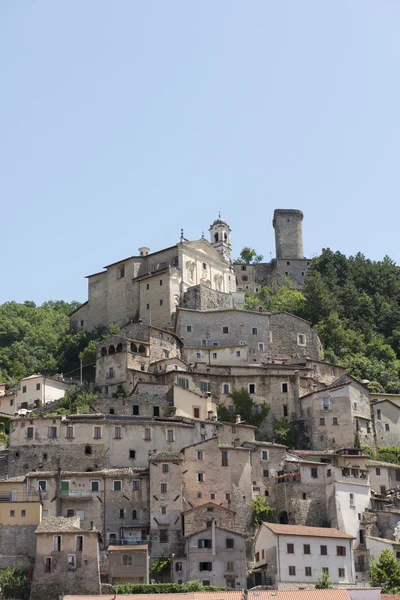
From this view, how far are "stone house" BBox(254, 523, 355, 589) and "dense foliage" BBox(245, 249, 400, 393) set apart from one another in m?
23.7

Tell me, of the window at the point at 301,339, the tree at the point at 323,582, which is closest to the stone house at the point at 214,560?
the tree at the point at 323,582

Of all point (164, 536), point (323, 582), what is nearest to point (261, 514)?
point (164, 536)

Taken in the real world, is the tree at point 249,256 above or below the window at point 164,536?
above

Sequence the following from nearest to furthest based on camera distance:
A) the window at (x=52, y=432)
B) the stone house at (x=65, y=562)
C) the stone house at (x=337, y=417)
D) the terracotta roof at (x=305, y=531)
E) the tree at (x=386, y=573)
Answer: the stone house at (x=65, y=562)
the tree at (x=386, y=573)
the terracotta roof at (x=305, y=531)
the window at (x=52, y=432)
the stone house at (x=337, y=417)

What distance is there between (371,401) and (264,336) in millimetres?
11431

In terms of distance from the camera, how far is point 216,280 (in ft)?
302

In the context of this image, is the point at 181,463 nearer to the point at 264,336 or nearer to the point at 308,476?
the point at 308,476

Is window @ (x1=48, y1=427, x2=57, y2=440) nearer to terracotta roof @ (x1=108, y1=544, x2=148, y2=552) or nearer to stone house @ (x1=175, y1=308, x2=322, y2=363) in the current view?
terracotta roof @ (x1=108, y1=544, x2=148, y2=552)

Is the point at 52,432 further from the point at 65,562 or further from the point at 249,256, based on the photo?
the point at 249,256

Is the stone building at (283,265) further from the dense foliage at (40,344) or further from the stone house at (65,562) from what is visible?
the stone house at (65,562)

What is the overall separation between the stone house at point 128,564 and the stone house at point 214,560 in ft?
5.89

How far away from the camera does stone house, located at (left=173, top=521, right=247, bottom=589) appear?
54.7 metres

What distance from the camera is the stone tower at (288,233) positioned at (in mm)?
114750

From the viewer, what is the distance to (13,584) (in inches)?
2072
